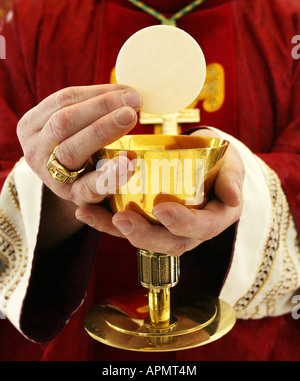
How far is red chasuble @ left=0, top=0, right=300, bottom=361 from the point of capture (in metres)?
0.78

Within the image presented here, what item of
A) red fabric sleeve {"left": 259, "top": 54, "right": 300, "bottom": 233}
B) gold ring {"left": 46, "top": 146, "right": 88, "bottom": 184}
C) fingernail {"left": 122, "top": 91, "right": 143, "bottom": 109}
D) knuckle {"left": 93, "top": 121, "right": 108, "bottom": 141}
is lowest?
red fabric sleeve {"left": 259, "top": 54, "right": 300, "bottom": 233}

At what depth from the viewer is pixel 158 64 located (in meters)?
0.41

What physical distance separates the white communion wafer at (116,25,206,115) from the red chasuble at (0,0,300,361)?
372 mm

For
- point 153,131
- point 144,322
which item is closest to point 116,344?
point 144,322

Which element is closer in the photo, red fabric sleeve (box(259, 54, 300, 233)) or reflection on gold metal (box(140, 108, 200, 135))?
red fabric sleeve (box(259, 54, 300, 233))

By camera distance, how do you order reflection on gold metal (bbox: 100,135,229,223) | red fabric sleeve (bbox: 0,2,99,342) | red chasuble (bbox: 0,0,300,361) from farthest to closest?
red chasuble (bbox: 0,0,300,361) → red fabric sleeve (bbox: 0,2,99,342) → reflection on gold metal (bbox: 100,135,229,223)

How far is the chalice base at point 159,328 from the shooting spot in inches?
15.8

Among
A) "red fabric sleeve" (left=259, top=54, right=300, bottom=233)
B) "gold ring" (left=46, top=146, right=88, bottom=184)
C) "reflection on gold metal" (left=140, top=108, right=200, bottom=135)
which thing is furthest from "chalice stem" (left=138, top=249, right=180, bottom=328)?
"reflection on gold metal" (left=140, top=108, right=200, bottom=135)

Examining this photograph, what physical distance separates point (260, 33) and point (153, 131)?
1.03 ft

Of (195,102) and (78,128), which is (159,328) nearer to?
(78,128)

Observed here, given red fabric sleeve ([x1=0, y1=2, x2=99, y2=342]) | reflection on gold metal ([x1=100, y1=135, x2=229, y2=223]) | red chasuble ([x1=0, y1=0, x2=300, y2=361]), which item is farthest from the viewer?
red chasuble ([x1=0, y1=0, x2=300, y2=361])

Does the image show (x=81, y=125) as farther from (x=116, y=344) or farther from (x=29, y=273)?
(x=29, y=273)

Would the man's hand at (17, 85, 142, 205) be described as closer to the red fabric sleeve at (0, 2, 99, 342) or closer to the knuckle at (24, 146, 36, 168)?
the knuckle at (24, 146, 36, 168)

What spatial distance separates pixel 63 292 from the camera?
648mm
